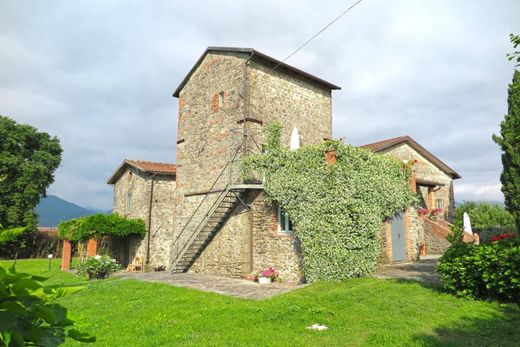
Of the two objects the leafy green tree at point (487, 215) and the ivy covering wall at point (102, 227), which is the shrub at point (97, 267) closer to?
the ivy covering wall at point (102, 227)

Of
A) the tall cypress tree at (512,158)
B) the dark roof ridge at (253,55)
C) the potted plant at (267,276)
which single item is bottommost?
the potted plant at (267,276)

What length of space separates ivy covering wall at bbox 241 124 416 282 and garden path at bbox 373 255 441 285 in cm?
71

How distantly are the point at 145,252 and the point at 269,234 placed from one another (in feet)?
32.6

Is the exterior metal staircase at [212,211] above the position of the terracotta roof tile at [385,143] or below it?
below

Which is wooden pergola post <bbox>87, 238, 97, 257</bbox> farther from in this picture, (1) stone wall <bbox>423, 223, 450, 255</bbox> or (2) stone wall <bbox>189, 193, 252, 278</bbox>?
(1) stone wall <bbox>423, 223, 450, 255</bbox>

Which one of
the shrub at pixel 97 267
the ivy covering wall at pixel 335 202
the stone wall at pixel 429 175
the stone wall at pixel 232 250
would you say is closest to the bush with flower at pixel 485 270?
the ivy covering wall at pixel 335 202

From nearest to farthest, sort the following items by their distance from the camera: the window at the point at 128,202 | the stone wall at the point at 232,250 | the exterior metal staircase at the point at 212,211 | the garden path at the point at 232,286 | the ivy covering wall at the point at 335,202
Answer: the garden path at the point at 232,286, the ivy covering wall at the point at 335,202, the stone wall at the point at 232,250, the exterior metal staircase at the point at 212,211, the window at the point at 128,202

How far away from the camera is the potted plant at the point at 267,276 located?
12.6 meters

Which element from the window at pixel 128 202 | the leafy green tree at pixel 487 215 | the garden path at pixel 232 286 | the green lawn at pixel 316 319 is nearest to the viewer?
the green lawn at pixel 316 319

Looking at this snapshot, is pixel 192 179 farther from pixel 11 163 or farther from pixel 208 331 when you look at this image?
pixel 11 163

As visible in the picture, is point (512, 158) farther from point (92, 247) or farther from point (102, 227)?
point (92, 247)

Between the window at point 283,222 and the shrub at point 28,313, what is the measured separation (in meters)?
11.6

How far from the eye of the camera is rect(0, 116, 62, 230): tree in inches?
1107

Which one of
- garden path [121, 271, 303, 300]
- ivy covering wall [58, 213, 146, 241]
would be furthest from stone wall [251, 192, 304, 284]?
ivy covering wall [58, 213, 146, 241]
